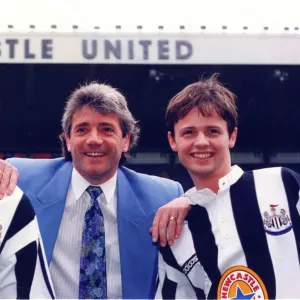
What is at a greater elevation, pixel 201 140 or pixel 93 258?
pixel 201 140

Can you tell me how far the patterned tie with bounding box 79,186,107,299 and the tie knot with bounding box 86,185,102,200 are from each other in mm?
42

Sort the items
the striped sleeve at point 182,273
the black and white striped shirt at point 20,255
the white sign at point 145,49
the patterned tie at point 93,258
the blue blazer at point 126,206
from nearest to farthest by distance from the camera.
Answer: the black and white striped shirt at point 20,255 → the striped sleeve at point 182,273 → the patterned tie at point 93,258 → the blue blazer at point 126,206 → the white sign at point 145,49

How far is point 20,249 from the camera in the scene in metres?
1.60

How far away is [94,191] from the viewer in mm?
2273

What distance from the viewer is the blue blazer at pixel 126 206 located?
7.04 ft

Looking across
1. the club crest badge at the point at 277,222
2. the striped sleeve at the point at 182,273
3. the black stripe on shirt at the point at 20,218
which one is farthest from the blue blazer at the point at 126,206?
the club crest badge at the point at 277,222

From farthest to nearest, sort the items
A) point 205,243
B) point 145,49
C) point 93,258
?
point 145,49 < point 93,258 < point 205,243

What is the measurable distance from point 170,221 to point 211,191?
7.8 inches

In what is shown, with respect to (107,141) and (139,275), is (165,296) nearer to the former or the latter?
(139,275)

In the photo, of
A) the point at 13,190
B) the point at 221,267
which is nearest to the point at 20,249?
the point at 13,190

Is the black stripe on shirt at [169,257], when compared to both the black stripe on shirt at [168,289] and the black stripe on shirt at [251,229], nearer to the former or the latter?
the black stripe on shirt at [168,289]

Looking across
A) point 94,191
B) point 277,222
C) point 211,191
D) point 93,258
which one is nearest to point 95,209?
point 94,191

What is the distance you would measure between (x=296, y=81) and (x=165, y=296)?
7.21 metres

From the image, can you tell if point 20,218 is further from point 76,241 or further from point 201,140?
point 201,140
